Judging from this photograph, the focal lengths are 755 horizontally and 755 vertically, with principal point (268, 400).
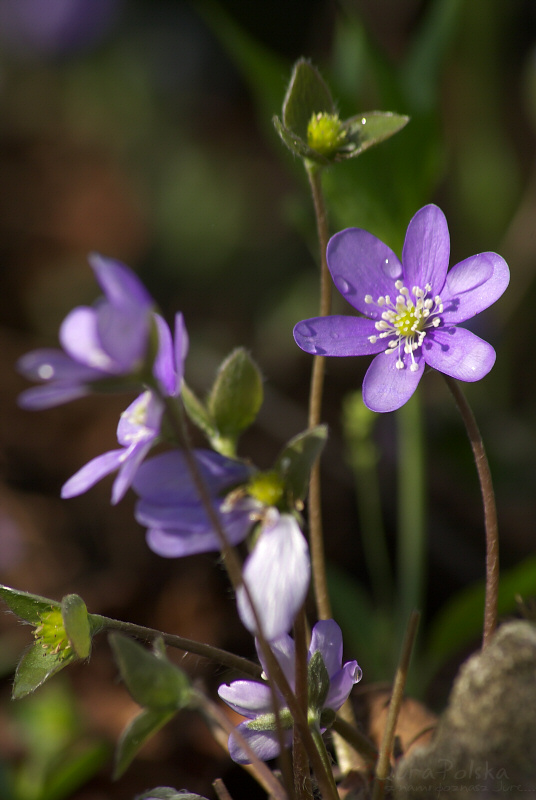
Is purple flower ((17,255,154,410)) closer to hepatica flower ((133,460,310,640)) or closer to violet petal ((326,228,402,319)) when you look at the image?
hepatica flower ((133,460,310,640))

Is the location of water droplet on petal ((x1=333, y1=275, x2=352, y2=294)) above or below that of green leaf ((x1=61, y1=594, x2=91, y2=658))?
above

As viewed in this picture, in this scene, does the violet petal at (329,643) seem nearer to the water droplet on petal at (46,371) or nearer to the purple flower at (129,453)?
the purple flower at (129,453)

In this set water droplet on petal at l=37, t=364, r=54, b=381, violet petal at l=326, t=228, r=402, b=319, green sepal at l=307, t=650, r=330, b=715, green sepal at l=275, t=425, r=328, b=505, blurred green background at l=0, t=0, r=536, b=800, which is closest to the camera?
water droplet on petal at l=37, t=364, r=54, b=381

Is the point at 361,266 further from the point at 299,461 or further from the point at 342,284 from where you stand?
the point at 299,461

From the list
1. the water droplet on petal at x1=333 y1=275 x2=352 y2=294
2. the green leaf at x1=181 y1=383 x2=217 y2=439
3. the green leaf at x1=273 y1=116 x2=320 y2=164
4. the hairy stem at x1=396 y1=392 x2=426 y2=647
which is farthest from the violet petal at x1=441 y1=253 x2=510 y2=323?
the hairy stem at x1=396 y1=392 x2=426 y2=647

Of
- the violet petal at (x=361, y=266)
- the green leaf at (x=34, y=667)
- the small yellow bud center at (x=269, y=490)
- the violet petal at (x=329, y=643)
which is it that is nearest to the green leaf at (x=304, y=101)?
the violet petal at (x=361, y=266)

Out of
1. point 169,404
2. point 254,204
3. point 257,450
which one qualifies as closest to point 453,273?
point 169,404

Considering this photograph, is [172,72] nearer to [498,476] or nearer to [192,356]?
[192,356]
